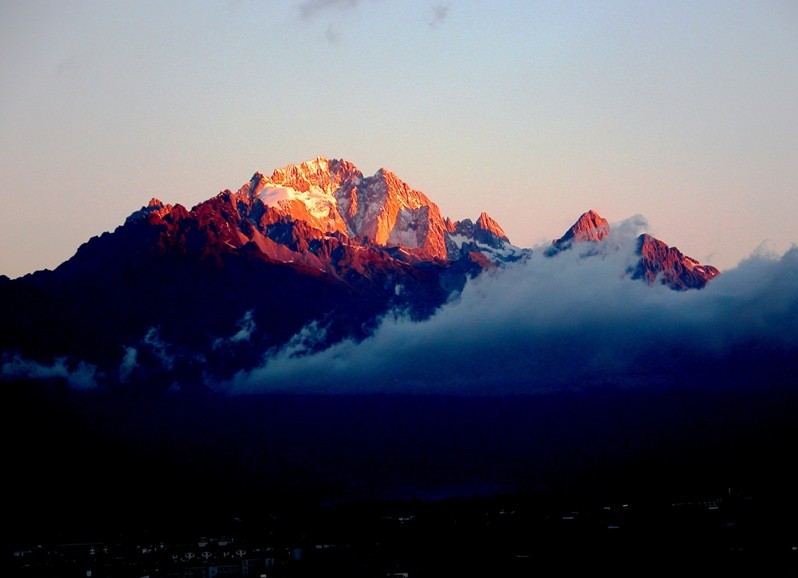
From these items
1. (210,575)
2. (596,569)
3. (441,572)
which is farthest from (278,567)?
(596,569)

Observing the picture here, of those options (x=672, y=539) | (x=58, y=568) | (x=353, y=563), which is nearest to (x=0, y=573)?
(x=58, y=568)

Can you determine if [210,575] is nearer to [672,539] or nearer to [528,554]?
[528,554]

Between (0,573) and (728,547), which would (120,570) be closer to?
(0,573)

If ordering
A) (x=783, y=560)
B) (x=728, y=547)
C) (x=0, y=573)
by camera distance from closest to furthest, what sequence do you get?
(x=783, y=560) < (x=728, y=547) < (x=0, y=573)

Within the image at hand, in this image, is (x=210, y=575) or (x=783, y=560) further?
(x=210, y=575)

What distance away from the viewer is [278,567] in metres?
198

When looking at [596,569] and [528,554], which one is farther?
[528,554]

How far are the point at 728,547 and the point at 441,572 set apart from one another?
96.5ft

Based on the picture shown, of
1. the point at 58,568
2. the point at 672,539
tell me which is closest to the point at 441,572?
the point at 672,539

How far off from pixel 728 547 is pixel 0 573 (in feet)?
256

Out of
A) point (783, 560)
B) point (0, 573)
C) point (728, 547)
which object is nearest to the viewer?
point (783, 560)

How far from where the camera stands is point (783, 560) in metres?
169

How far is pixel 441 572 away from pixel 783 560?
35.1 m

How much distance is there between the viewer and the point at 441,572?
18300cm
